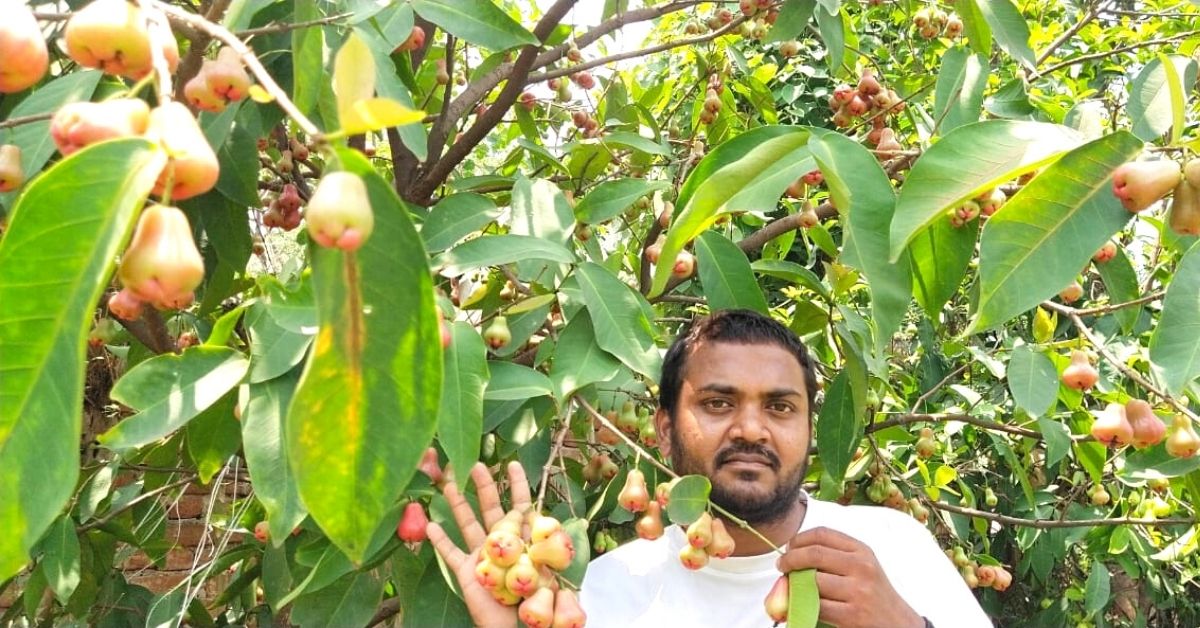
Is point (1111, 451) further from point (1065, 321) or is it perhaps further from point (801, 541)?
point (801, 541)

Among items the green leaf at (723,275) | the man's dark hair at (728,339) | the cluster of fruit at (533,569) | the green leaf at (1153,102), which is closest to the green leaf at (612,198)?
the green leaf at (723,275)

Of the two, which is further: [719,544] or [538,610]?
[719,544]

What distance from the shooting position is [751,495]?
1683 millimetres

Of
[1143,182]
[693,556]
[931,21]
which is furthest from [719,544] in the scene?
[931,21]

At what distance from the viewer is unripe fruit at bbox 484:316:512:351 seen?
146 centimetres

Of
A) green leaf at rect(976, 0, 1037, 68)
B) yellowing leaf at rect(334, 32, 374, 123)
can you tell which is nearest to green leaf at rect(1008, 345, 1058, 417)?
green leaf at rect(976, 0, 1037, 68)

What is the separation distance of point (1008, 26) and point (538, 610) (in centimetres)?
109

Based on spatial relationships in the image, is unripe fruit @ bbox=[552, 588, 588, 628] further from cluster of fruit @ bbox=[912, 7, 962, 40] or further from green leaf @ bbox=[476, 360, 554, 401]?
cluster of fruit @ bbox=[912, 7, 962, 40]

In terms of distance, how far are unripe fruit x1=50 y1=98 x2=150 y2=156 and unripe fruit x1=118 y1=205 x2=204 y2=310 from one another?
0.06 metres

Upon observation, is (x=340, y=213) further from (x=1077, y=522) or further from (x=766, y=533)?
(x=1077, y=522)

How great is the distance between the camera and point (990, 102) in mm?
1570

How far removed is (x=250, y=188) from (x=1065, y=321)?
2286 millimetres

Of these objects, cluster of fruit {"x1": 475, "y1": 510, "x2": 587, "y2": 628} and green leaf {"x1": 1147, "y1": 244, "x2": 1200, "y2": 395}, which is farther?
cluster of fruit {"x1": 475, "y1": 510, "x2": 587, "y2": 628}

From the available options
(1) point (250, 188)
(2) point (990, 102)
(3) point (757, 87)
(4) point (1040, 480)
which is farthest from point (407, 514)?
(4) point (1040, 480)
